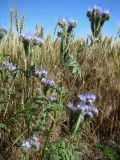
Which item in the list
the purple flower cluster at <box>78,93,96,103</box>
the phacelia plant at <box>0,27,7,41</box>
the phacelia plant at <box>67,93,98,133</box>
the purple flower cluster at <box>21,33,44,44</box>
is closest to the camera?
the phacelia plant at <box>67,93,98,133</box>

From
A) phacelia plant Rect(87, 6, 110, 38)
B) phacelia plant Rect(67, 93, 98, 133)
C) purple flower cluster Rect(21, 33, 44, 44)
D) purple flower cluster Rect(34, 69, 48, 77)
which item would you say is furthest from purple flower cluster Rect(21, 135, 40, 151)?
phacelia plant Rect(87, 6, 110, 38)

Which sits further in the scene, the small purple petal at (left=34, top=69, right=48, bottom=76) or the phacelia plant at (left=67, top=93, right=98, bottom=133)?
the small purple petal at (left=34, top=69, right=48, bottom=76)

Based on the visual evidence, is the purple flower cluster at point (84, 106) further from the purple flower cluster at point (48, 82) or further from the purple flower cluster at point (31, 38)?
the purple flower cluster at point (31, 38)

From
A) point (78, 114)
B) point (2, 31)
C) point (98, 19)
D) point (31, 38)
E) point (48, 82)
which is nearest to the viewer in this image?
point (78, 114)

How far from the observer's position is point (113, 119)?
3346mm

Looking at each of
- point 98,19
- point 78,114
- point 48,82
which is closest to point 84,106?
point 78,114

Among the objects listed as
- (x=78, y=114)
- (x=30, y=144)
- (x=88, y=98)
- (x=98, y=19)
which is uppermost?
(x=98, y=19)

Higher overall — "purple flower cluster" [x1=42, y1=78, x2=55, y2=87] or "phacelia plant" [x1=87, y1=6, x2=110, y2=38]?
"phacelia plant" [x1=87, y1=6, x2=110, y2=38]

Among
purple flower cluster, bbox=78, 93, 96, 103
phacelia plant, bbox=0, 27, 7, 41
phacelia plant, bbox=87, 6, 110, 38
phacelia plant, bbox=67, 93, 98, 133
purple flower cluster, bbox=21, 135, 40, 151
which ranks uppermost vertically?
phacelia plant, bbox=87, 6, 110, 38

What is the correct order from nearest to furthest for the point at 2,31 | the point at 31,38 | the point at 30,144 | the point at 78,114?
the point at 78,114 < the point at 30,144 < the point at 31,38 < the point at 2,31

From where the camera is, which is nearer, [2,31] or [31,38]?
[31,38]

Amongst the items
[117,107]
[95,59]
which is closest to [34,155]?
[117,107]

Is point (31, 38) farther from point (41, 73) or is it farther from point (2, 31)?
point (2, 31)

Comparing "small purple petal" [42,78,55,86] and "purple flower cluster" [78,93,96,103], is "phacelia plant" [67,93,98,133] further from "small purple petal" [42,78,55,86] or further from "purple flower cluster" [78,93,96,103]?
"small purple petal" [42,78,55,86]
